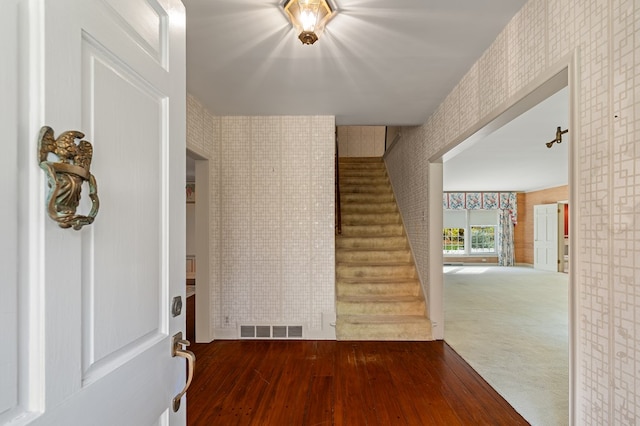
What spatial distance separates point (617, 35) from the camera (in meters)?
1.08

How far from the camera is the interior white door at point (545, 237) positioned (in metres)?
8.24

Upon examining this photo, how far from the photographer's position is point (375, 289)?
3.80m

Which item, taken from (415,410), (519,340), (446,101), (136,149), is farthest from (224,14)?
(519,340)

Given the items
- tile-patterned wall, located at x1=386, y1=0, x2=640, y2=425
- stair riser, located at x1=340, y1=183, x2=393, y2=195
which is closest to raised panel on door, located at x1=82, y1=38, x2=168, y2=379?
tile-patterned wall, located at x1=386, y1=0, x2=640, y2=425

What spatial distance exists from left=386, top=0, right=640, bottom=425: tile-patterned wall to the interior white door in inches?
342

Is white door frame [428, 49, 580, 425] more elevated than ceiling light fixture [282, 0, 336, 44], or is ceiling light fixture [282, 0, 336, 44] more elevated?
ceiling light fixture [282, 0, 336, 44]

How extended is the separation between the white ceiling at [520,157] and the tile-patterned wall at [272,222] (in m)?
1.77

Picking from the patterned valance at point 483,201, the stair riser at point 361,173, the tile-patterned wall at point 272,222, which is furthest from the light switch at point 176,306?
the patterned valance at point 483,201

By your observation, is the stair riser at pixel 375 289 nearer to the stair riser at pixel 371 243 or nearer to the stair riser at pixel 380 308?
the stair riser at pixel 380 308

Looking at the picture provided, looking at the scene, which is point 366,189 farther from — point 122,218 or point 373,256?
point 122,218

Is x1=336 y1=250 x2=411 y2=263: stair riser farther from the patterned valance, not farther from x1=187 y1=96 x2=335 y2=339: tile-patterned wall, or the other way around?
the patterned valance

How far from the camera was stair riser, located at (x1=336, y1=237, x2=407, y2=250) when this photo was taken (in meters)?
4.43

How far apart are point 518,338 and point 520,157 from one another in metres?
3.19

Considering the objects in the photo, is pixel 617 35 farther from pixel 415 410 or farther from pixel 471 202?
pixel 471 202
